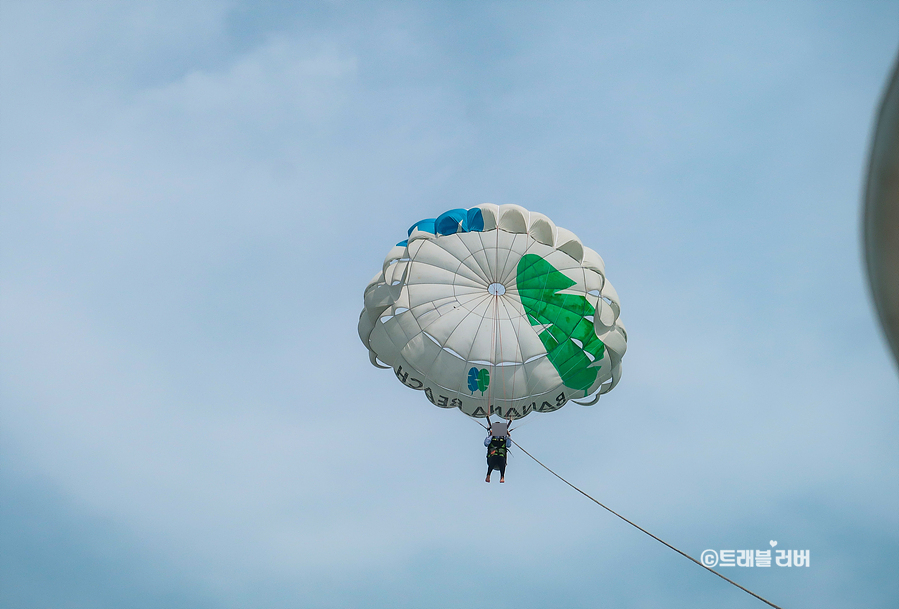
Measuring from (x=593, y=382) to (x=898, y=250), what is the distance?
12049mm

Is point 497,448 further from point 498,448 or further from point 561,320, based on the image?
point 561,320

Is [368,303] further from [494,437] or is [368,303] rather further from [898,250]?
[898,250]

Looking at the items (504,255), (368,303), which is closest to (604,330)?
(504,255)

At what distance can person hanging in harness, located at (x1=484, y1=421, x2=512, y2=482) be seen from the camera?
41.4 feet

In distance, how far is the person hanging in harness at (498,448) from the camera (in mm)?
12617

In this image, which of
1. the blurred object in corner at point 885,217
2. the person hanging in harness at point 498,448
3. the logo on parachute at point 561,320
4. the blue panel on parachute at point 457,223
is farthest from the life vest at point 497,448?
the blurred object in corner at point 885,217

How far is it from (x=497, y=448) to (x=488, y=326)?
2.24 m

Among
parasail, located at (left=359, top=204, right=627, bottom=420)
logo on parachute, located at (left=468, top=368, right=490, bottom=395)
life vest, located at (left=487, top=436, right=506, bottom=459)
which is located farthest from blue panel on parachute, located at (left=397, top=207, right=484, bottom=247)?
life vest, located at (left=487, top=436, right=506, bottom=459)

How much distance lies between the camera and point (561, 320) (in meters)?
13.5

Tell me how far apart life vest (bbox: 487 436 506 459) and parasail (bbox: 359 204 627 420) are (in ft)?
2.61

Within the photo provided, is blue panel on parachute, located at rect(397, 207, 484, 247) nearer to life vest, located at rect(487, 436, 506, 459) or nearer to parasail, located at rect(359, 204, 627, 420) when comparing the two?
parasail, located at rect(359, 204, 627, 420)

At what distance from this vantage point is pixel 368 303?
1336cm

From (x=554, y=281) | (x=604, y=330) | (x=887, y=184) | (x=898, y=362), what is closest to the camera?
(x=898, y=362)

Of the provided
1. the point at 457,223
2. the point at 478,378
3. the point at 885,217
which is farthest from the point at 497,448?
the point at 885,217
